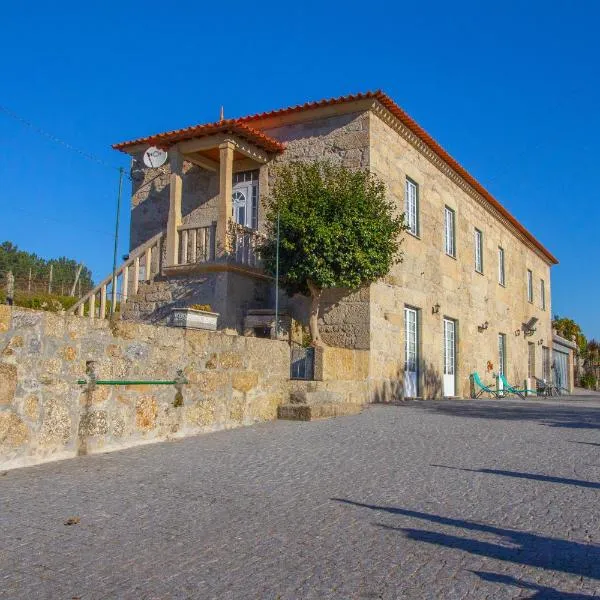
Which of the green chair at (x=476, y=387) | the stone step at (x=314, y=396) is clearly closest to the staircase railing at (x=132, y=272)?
the stone step at (x=314, y=396)

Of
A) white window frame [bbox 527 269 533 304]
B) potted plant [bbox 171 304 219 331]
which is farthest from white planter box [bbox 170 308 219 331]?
white window frame [bbox 527 269 533 304]

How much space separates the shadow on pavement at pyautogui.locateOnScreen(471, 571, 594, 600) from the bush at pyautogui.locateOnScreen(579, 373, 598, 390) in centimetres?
3545

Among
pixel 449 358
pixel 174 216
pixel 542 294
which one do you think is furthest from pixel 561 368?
pixel 174 216

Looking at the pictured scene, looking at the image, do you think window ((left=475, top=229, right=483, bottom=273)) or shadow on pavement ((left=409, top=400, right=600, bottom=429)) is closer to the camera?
shadow on pavement ((left=409, top=400, right=600, bottom=429))

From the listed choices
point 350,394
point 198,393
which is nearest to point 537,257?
point 350,394

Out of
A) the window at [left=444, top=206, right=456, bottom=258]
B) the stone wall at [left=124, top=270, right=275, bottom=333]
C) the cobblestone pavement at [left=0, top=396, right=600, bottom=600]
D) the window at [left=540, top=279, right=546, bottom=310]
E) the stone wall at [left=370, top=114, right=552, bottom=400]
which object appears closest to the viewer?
the cobblestone pavement at [left=0, top=396, right=600, bottom=600]

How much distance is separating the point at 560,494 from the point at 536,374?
71.1ft

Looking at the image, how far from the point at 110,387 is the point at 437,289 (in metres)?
11.1

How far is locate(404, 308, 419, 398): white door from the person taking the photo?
579 inches

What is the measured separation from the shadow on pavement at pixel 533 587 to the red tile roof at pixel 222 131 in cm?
1084

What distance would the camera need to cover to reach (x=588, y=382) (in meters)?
35.7

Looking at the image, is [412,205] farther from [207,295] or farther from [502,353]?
[502,353]

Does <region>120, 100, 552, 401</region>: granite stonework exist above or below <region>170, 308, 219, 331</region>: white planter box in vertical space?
above

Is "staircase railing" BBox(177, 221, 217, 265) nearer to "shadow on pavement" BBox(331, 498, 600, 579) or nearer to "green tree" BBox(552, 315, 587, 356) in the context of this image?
"shadow on pavement" BBox(331, 498, 600, 579)
